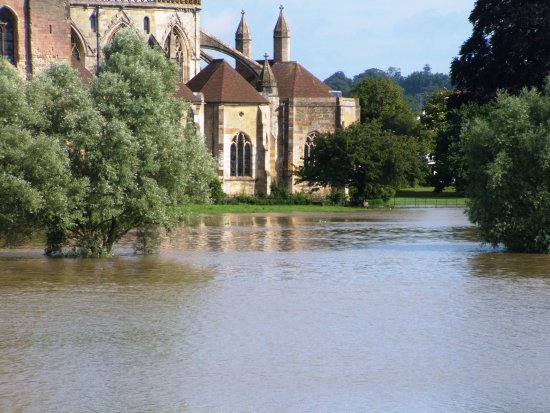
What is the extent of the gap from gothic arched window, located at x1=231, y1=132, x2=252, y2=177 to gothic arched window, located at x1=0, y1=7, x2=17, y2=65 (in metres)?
31.1

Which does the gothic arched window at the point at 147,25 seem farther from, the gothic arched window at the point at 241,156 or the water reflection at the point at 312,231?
the water reflection at the point at 312,231

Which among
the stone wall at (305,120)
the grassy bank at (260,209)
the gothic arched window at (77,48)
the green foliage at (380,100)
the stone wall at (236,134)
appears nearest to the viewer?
the grassy bank at (260,209)

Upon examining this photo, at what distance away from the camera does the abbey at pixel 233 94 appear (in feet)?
287

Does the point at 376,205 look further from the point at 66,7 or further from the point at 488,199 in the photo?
the point at 488,199

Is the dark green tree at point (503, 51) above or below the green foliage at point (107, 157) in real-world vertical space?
above

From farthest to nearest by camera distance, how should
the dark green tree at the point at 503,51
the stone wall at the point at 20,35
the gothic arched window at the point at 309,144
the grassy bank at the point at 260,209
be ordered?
the gothic arched window at the point at 309,144
the grassy bank at the point at 260,209
the stone wall at the point at 20,35
the dark green tree at the point at 503,51

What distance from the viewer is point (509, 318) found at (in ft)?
90.7

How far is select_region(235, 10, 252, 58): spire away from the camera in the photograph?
107312 mm

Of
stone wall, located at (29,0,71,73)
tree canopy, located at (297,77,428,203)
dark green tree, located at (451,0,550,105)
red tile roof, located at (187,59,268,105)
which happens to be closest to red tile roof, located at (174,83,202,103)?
red tile roof, located at (187,59,268,105)

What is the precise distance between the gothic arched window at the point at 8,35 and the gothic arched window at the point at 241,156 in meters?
31.1

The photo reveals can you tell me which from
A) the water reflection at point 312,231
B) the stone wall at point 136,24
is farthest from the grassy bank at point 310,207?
the stone wall at point 136,24

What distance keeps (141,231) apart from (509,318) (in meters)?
17.7

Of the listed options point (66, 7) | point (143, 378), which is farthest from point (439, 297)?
point (66, 7)

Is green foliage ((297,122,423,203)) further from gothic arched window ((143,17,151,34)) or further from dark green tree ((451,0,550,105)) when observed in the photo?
dark green tree ((451,0,550,105))
